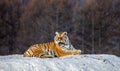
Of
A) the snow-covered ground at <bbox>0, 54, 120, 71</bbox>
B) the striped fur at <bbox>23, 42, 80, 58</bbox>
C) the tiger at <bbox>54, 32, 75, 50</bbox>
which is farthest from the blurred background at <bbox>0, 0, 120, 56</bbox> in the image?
the snow-covered ground at <bbox>0, 54, 120, 71</bbox>

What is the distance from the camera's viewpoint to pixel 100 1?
13258mm

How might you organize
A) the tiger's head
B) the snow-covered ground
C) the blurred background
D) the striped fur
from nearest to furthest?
the snow-covered ground → the striped fur → the tiger's head → the blurred background

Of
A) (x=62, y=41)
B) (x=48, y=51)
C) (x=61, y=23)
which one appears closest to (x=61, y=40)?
(x=62, y=41)

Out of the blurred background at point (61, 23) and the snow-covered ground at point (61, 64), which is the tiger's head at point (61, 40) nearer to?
the snow-covered ground at point (61, 64)

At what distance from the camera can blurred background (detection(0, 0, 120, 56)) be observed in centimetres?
1294

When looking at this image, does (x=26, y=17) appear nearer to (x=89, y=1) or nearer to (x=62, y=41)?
(x=89, y=1)

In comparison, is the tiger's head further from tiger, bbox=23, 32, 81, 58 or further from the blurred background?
the blurred background

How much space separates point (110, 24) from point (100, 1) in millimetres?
921

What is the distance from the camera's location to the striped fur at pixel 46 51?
6720 mm

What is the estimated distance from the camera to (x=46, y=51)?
682 cm

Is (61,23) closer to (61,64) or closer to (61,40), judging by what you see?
(61,40)

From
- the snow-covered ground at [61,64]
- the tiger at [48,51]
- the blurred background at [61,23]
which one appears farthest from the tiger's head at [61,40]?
the blurred background at [61,23]

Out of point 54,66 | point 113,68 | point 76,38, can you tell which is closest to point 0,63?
point 54,66

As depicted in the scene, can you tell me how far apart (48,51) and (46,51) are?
38 mm
